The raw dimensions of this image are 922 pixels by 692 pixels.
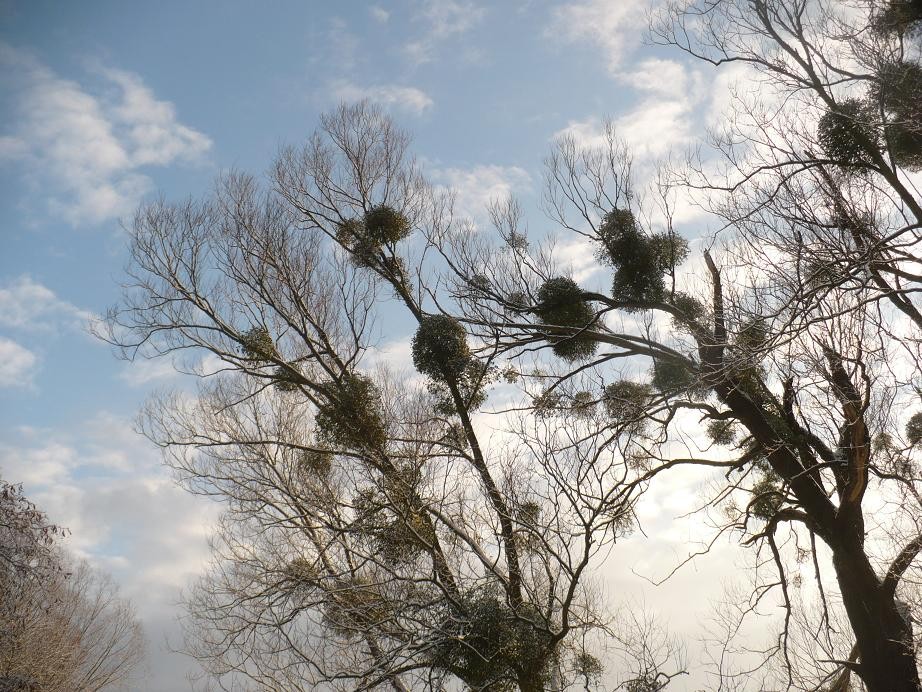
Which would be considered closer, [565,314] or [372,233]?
[565,314]

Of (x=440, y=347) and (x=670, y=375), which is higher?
(x=670, y=375)

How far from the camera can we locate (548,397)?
304 inches

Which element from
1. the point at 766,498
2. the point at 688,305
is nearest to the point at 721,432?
the point at 766,498

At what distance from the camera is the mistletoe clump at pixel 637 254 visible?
7.50 m

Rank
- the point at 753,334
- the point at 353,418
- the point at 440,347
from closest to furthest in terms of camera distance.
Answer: the point at 753,334 → the point at 440,347 → the point at 353,418

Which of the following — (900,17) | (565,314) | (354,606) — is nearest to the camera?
(900,17)

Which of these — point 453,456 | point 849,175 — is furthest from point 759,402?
point 453,456

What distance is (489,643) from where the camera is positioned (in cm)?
652

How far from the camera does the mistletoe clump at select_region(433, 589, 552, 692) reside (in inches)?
256

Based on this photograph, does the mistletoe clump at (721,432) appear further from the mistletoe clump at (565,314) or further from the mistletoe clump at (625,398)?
the mistletoe clump at (565,314)

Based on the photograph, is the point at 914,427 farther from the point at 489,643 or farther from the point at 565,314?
the point at 489,643

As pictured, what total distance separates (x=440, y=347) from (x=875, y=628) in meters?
5.07

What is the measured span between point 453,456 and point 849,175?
4.64 metres

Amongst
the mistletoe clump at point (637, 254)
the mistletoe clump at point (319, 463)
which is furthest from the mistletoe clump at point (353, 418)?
the mistletoe clump at point (637, 254)
